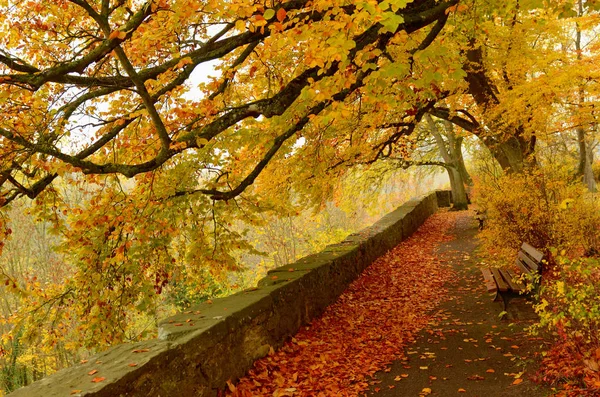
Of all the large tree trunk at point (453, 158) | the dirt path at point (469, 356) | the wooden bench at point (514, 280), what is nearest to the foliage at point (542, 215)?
the wooden bench at point (514, 280)

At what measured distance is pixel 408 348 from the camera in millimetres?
5438

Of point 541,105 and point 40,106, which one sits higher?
point 40,106

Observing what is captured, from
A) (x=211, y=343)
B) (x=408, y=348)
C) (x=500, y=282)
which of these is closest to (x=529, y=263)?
(x=500, y=282)

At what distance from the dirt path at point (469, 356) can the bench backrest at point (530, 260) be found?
0.54m

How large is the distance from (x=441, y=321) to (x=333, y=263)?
1.83m

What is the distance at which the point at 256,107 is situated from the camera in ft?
16.4

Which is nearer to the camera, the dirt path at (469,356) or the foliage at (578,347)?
the foliage at (578,347)

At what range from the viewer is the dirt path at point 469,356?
4129 mm

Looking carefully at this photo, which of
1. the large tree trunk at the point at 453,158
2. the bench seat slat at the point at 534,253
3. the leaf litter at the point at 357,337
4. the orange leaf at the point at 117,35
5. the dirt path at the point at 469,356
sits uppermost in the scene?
the orange leaf at the point at 117,35

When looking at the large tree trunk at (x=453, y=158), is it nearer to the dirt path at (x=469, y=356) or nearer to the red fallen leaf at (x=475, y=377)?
the dirt path at (x=469, y=356)

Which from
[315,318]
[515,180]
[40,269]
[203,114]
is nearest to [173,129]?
[203,114]

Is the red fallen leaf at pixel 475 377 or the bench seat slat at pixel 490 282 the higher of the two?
the bench seat slat at pixel 490 282

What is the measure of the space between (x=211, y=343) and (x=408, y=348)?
263 cm

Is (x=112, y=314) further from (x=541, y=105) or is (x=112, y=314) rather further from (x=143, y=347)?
(x=541, y=105)
